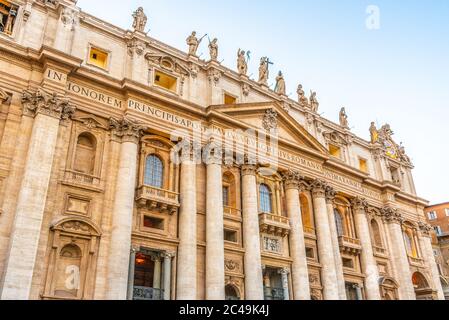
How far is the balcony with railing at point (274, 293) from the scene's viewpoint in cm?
2613

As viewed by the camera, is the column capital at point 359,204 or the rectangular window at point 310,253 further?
the column capital at point 359,204

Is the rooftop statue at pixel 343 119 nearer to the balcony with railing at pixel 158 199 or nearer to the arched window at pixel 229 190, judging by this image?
the arched window at pixel 229 190

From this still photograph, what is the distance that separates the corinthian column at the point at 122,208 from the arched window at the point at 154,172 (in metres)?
1.52

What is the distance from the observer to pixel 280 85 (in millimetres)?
34750

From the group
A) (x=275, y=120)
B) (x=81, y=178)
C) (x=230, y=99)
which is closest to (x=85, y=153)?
(x=81, y=178)

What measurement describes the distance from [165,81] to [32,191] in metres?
12.0

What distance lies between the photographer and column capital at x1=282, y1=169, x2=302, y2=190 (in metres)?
29.9

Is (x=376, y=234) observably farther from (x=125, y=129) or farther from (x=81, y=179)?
(x=81, y=179)

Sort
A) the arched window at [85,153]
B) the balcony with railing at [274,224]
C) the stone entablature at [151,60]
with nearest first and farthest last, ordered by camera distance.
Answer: the arched window at [85,153]
the stone entablature at [151,60]
the balcony with railing at [274,224]

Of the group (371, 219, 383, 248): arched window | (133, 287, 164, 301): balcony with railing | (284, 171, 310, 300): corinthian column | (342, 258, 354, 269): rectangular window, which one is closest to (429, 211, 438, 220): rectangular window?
(371, 219, 383, 248): arched window

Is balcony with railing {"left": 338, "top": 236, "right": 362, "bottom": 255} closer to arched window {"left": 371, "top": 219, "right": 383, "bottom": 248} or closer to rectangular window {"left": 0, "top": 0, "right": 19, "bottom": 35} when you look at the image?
arched window {"left": 371, "top": 219, "right": 383, "bottom": 248}

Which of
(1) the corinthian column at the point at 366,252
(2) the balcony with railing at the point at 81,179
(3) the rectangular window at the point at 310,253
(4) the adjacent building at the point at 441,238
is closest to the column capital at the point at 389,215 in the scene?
(1) the corinthian column at the point at 366,252

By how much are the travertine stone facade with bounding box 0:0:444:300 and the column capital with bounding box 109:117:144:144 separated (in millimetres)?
106

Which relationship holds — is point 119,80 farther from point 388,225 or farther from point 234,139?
point 388,225
